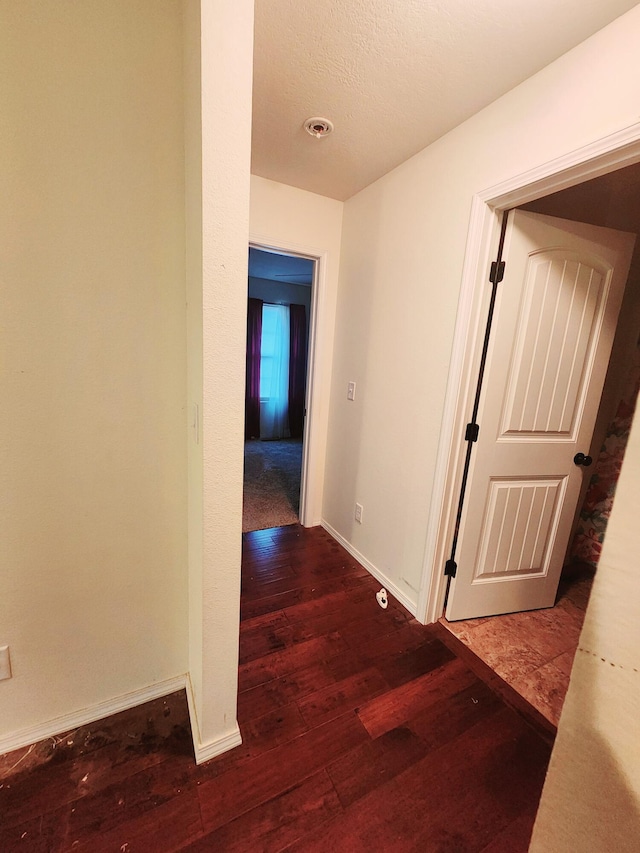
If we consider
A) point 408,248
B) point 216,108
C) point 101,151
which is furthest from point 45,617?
point 408,248

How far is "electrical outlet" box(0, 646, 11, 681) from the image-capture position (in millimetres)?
1096

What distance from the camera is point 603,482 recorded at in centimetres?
233

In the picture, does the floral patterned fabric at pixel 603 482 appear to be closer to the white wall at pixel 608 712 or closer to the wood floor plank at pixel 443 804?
the wood floor plank at pixel 443 804

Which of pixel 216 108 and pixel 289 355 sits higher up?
pixel 216 108

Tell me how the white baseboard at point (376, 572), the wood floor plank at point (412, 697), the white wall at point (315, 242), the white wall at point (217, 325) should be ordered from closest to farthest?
the white wall at point (217, 325)
the wood floor plank at point (412, 697)
the white baseboard at point (376, 572)
the white wall at point (315, 242)

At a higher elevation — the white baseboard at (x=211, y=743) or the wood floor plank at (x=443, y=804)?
the white baseboard at (x=211, y=743)

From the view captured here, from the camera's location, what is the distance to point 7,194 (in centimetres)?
90

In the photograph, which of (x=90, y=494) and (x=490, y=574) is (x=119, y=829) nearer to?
(x=90, y=494)

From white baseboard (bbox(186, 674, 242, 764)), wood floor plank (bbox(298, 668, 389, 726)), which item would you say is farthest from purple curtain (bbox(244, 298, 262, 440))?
white baseboard (bbox(186, 674, 242, 764))

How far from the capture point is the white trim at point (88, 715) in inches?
46.0

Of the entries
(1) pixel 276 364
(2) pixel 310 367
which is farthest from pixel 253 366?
(2) pixel 310 367

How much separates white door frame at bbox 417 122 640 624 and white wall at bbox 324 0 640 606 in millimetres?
43

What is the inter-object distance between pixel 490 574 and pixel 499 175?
1.91m

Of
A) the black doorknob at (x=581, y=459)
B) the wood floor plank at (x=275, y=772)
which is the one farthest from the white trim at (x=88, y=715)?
the black doorknob at (x=581, y=459)
